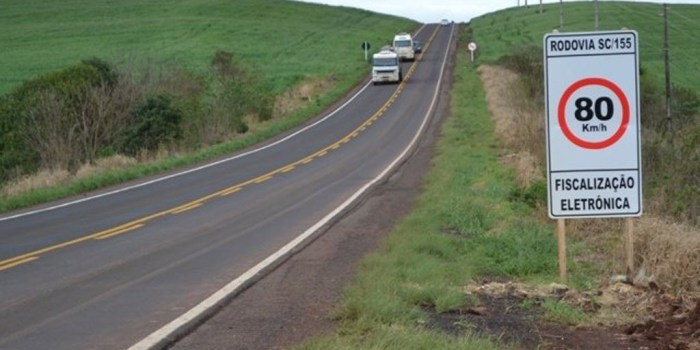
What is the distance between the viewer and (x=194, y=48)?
77188 millimetres

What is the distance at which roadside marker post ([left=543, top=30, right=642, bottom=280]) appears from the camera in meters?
9.91

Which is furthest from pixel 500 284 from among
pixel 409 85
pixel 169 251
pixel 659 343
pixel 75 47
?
pixel 75 47

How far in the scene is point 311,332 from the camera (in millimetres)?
8289

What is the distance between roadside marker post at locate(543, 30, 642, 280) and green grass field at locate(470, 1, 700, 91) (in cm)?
4189

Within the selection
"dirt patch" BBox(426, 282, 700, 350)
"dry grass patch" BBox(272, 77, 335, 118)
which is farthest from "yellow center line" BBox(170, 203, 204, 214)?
"dry grass patch" BBox(272, 77, 335, 118)

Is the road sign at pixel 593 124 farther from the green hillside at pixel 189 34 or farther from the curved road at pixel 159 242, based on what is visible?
the green hillside at pixel 189 34

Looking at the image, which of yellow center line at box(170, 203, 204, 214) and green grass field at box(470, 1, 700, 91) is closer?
yellow center line at box(170, 203, 204, 214)

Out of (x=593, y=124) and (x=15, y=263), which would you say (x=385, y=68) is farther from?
(x=593, y=124)

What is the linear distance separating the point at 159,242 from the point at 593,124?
689cm

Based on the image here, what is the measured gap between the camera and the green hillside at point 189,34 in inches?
2721

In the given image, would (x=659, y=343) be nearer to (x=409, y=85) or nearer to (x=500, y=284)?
(x=500, y=284)

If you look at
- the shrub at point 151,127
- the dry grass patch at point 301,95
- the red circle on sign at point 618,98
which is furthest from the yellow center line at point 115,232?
the dry grass patch at point 301,95

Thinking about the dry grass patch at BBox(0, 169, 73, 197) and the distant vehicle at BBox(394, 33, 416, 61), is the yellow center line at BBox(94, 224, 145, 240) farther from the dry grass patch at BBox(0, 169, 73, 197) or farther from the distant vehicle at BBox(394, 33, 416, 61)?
the distant vehicle at BBox(394, 33, 416, 61)

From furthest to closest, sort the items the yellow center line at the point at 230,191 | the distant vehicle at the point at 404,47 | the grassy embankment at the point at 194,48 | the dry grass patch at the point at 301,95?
the distant vehicle at the point at 404,47
the dry grass patch at the point at 301,95
the grassy embankment at the point at 194,48
the yellow center line at the point at 230,191
